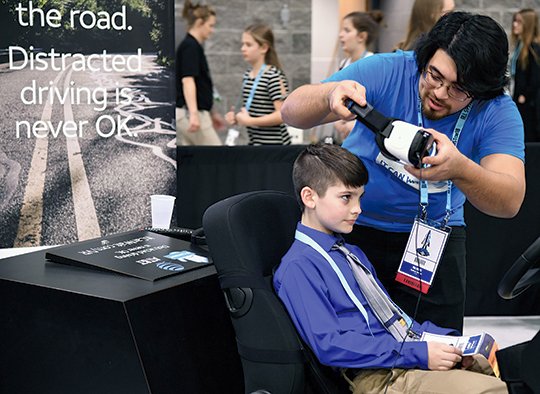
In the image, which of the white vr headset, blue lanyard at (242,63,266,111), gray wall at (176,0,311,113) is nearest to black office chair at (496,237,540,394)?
the white vr headset

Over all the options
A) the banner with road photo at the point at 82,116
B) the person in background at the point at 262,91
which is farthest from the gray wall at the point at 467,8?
the banner with road photo at the point at 82,116

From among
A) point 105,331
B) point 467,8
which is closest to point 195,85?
point 467,8

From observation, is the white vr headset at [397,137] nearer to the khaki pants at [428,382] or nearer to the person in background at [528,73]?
the khaki pants at [428,382]

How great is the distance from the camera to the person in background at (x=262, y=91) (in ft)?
18.0

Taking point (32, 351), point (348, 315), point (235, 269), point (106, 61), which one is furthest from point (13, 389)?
point (106, 61)

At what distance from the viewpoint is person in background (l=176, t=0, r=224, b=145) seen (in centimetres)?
600

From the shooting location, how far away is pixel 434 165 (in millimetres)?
2189

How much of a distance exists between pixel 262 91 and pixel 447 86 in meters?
3.23

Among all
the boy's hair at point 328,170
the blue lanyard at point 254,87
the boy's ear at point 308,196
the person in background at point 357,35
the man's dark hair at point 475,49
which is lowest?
the blue lanyard at point 254,87

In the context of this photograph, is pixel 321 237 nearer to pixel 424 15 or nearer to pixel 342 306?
pixel 342 306

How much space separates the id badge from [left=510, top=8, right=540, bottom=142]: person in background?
4.49 metres

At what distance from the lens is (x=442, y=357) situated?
7.39 feet

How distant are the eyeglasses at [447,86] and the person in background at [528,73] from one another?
456 cm

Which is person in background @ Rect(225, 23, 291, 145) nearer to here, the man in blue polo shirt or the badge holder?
the man in blue polo shirt
